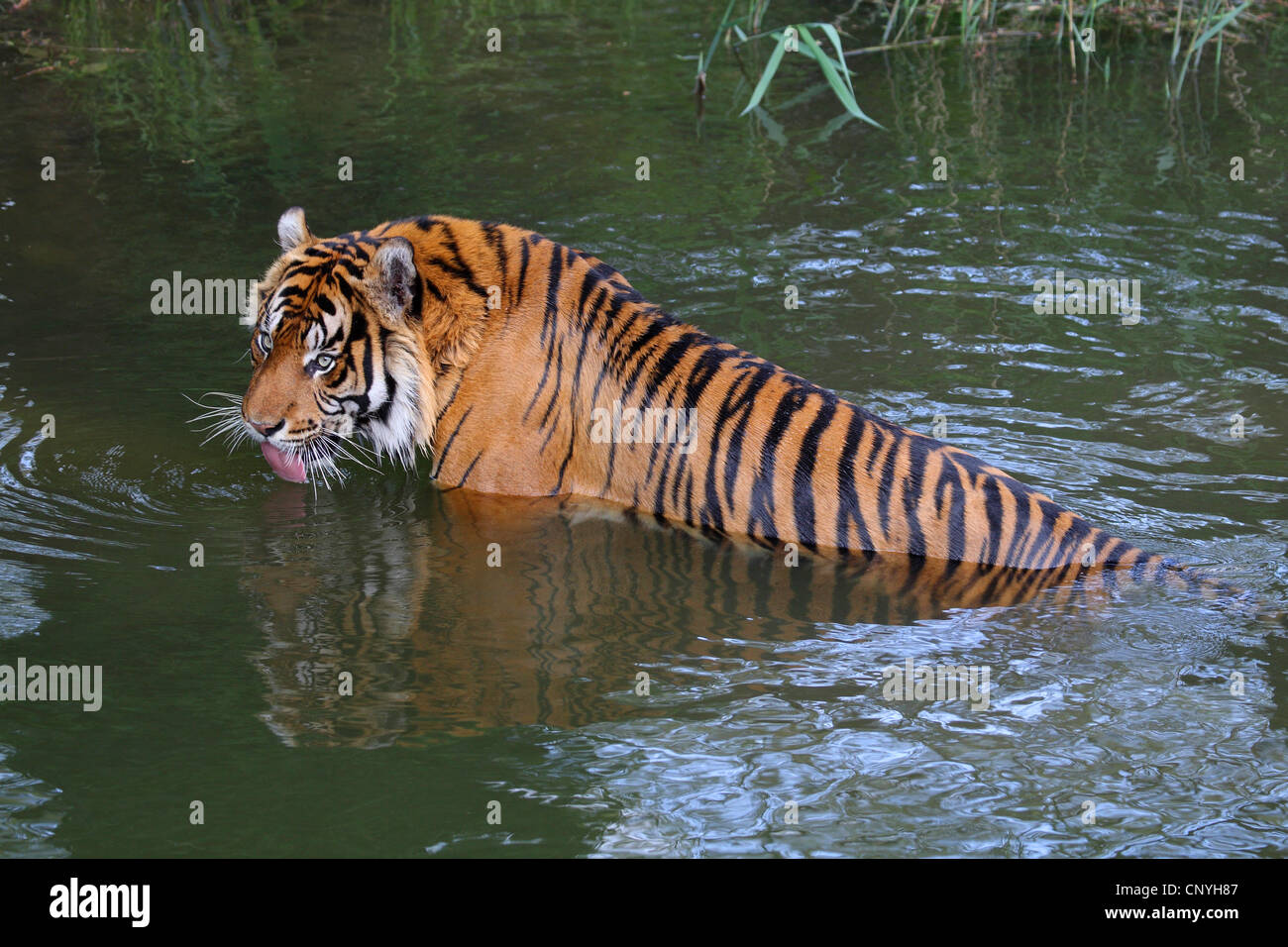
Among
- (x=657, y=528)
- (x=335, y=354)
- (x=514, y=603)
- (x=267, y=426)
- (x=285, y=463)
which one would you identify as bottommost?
(x=514, y=603)

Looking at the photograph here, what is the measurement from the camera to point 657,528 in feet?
15.9

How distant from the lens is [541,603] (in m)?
4.53

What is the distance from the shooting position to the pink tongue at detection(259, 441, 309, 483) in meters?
4.97

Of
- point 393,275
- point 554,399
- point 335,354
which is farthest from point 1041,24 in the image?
point 335,354

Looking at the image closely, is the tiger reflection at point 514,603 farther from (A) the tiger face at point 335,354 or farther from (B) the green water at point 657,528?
(A) the tiger face at point 335,354

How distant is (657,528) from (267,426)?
141cm

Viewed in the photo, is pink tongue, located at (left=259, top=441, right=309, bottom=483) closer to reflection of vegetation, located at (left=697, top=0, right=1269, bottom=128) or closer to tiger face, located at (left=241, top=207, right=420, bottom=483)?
tiger face, located at (left=241, top=207, right=420, bottom=483)

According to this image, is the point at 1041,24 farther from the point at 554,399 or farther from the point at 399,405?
the point at 399,405

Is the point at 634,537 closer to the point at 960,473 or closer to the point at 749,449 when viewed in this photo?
the point at 749,449

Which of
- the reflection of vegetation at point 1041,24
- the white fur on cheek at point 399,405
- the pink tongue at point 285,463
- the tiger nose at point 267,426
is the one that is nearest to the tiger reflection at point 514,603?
the pink tongue at point 285,463

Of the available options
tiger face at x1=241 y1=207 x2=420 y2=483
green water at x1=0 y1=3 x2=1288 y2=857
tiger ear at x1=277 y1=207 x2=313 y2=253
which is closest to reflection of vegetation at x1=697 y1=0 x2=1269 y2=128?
green water at x1=0 y1=3 x2=1288 y2=857
